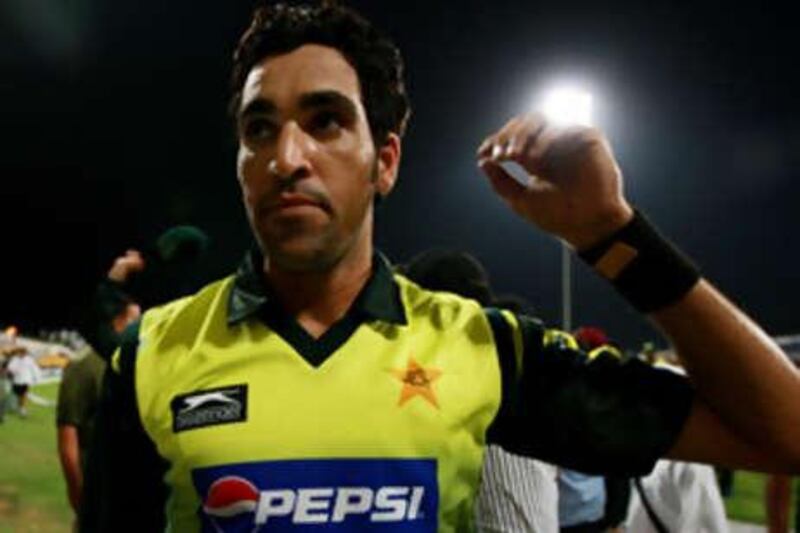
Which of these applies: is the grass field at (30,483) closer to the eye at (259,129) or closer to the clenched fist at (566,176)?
the eye at (259,129)

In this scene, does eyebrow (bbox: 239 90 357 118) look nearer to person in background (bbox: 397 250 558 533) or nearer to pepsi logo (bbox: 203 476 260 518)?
pepsi logo (bbox: 203 476 260 518)

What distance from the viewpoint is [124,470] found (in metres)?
1.71

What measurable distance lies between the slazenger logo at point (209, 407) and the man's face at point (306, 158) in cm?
24

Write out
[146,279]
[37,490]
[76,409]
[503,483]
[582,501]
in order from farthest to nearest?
[37,490]
[76,409]
[582,501]
[503,483]
[146,279]

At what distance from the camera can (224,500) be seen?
1.61 meters

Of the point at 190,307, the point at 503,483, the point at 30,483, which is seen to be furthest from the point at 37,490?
the point at 190,307

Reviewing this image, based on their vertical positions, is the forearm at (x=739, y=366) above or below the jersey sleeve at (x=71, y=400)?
above

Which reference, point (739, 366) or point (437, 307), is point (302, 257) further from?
Result: point (739, 366)

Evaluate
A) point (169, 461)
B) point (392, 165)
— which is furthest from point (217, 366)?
point (392, 165)

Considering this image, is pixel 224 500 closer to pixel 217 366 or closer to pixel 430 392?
pixel 217 366

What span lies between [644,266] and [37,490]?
36.1 feet

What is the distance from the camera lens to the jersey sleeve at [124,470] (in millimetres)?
1709

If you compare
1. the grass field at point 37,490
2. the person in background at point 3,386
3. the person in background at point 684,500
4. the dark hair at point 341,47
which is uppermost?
the dark hair at point 341,47

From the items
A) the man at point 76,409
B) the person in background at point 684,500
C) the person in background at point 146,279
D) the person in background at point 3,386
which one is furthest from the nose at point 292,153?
the person in background at point 3,386
